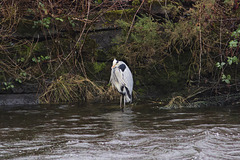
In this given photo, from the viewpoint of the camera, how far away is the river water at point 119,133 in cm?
314

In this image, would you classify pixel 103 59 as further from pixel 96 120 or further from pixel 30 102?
pixel 96 120

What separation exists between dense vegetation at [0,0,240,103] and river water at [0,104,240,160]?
92cm

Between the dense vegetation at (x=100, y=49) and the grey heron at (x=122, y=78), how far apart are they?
0.37 m

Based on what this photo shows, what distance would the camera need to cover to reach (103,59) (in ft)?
24.1

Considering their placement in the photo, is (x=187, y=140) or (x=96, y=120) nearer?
(x=187, y=140)

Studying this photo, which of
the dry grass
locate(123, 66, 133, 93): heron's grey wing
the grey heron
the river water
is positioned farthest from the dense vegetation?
the river water

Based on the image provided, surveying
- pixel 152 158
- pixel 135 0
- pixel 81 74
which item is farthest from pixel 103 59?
pixel 152 158

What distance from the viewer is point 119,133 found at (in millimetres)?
4039

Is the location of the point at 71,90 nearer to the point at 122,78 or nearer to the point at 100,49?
the point at 122,78

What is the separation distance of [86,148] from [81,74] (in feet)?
12.9

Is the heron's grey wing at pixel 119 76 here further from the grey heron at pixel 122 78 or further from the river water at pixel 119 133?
the river water at pixel 119 133

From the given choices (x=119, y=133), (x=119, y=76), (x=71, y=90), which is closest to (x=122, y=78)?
(x=119, y=76)

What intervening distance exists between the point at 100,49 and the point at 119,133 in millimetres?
3473

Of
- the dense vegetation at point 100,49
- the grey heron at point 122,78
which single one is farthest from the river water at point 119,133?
the dense vegetation at point 100,49
